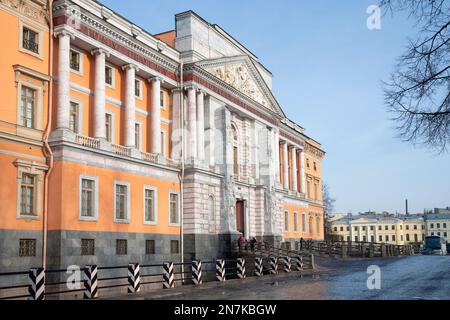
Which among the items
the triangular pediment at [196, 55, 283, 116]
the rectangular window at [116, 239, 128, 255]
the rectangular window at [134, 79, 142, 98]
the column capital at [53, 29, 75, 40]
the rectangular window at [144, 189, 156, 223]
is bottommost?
the rectangular window at [116, 239, 128, 255]

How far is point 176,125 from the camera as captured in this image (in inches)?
1511

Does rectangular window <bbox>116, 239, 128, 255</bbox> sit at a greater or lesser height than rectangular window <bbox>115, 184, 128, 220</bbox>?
lesser

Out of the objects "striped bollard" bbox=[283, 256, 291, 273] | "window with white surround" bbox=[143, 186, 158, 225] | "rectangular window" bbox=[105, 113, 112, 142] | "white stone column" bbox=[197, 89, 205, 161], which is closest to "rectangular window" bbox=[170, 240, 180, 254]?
"window with white surround" bbox=[143, 186, 158, 225]

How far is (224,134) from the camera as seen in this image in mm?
41344

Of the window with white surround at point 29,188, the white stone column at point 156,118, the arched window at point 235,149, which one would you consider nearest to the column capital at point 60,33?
the window with white surround at point 29,188

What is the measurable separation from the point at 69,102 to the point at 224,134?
608 inches

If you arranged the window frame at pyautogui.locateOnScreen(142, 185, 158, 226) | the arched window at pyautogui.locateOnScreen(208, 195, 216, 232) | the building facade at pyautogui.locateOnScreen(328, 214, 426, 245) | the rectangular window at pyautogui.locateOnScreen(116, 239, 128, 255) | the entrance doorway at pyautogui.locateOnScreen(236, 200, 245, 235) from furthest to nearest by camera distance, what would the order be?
1. the building facade at pyautogui.locateOnScreen(328, 214, 426, 245)
2. the entrance doorway at pyautogui.locateOnScreen(236, 200, 245, 235)
3. the arched window at pyautogui.locateOnScreen(208, 195, 216, 232)
4. the window frame at pyautogui.locateOnScreen(142, 185, 158, 226)
5. the rectangular window at pyautogui.locateOnScreen(116, 239, 128, 255)

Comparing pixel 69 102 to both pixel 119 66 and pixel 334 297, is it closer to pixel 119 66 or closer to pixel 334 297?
pixel 119 66

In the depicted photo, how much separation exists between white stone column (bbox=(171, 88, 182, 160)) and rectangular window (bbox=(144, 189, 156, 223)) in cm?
437

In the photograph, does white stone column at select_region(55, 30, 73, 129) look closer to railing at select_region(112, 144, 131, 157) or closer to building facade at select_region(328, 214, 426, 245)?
railing at select_region(112, 144, 131, 157)

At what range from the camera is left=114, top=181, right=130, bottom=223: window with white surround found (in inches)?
1230

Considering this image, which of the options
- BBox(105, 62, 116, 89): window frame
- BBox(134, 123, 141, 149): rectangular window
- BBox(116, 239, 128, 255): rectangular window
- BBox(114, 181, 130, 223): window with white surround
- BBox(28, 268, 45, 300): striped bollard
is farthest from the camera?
BBox(134, 123, 141, 149): rectangular window

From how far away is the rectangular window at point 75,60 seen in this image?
30.1m

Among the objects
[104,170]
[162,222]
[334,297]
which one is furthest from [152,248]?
[334,297]
